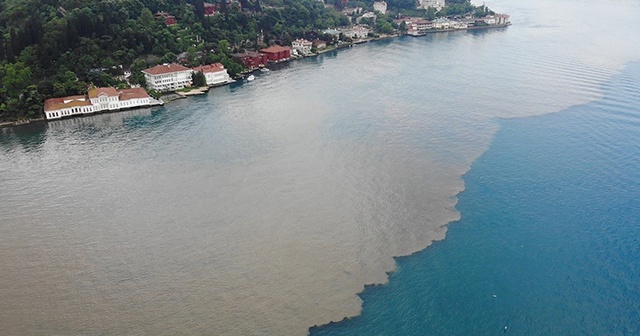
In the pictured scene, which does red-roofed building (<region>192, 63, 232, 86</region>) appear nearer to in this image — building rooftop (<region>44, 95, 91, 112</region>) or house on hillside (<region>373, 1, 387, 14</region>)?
building rooftop (<region>44, 95, 91, 112</region>)

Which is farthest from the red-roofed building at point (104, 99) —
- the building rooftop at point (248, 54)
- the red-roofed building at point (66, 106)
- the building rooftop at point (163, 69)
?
the building rooftop at point (248, 54)

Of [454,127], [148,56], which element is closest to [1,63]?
[148,56]

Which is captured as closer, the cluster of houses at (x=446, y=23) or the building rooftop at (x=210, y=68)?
the building rooftop at (x=210, y=68)

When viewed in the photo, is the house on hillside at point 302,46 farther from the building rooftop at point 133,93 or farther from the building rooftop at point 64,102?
the building rooftop at point 64,102

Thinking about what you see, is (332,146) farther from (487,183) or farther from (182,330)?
(182,330)

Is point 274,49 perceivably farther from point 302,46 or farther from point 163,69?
point 163,69

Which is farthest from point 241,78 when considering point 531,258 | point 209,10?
point 531,258

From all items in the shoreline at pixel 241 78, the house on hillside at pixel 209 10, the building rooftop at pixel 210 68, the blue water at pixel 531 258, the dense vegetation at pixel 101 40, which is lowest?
the blue water at pixel 531 258
